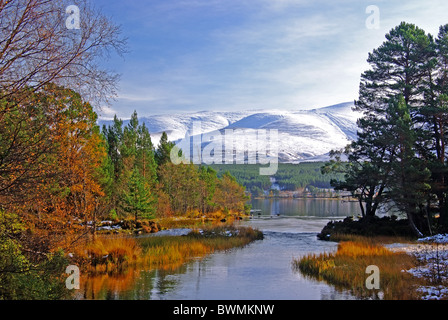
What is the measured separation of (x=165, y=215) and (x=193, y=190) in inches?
626

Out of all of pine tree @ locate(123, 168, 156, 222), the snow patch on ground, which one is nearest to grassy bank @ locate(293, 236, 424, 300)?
the snow patch on ground

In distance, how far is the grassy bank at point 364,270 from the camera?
57.3 feet

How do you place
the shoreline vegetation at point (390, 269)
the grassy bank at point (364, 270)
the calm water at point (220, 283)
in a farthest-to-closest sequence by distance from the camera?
the calm water at point (220, 283) < the grassy bank at point (364, 270) < the shoreline vegetation at point (390, 269)

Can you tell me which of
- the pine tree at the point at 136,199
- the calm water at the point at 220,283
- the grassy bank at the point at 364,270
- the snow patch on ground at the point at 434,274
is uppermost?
the pine tree at the point at 136,199

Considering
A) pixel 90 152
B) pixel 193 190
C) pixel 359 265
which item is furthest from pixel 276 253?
pixel 193 190

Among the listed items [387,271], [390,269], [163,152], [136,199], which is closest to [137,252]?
[387,271]

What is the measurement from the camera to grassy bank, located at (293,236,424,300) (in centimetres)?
1747

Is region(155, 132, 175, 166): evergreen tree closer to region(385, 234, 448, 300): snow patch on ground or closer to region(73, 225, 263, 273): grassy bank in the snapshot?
region(73, 225, 263, 273): grassy bank

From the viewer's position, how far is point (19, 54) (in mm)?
9680
